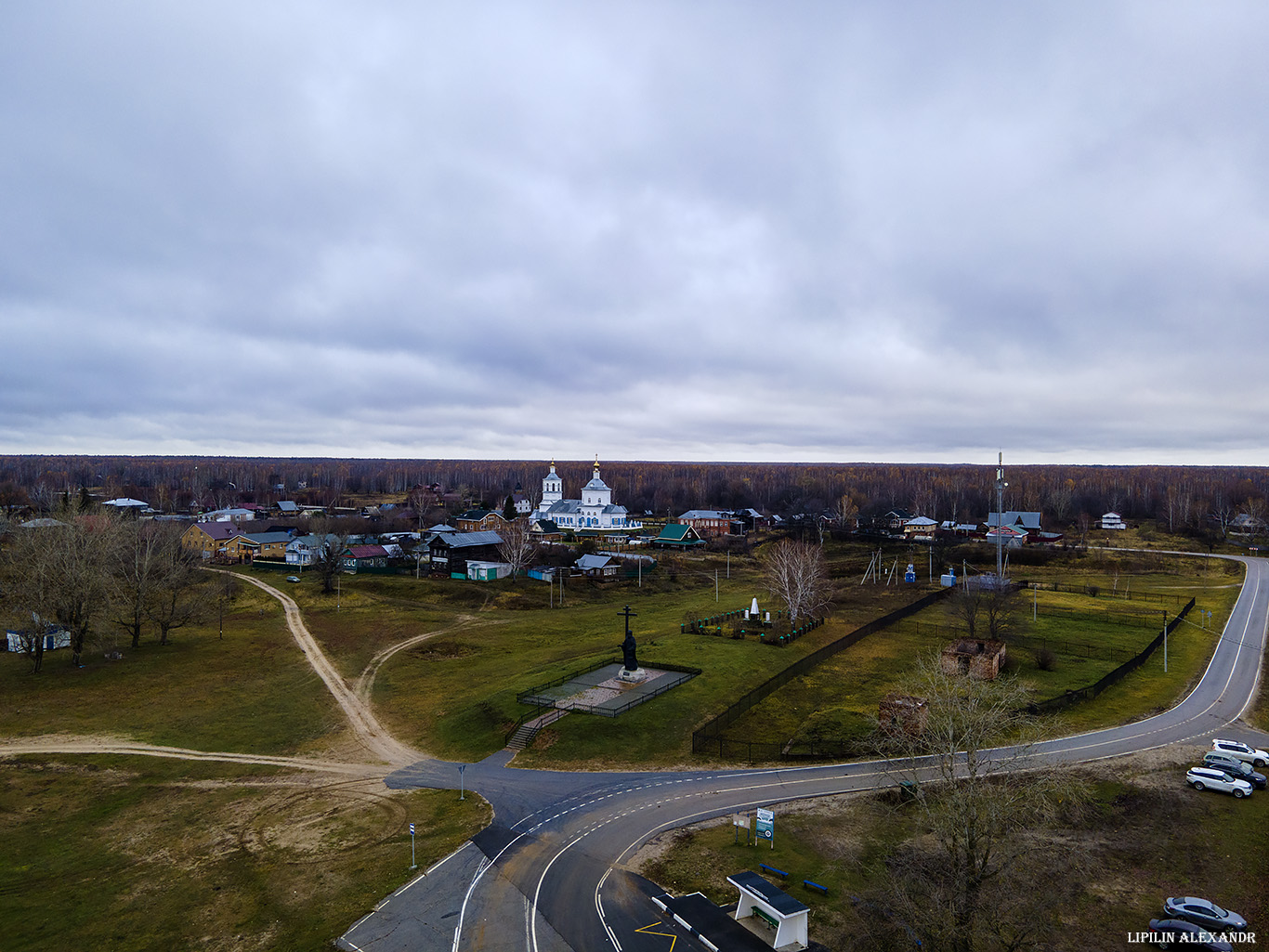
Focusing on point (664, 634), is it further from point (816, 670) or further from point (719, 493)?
point (719, 493)

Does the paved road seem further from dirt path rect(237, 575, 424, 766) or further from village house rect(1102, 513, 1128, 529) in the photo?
village house rect(1102, 513, 1128, 529)

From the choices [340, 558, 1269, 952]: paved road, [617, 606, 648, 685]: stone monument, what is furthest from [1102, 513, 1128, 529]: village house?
[617, 606, 648, 685]: stone monument

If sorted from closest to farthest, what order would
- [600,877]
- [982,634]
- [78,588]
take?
1. [600,877]
2. [78,588]
3. [982,634]

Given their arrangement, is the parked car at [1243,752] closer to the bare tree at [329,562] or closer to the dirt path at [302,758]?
the dirt path at [302,758]

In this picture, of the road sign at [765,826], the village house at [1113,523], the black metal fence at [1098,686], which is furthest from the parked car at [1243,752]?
the village house at [1113,523]

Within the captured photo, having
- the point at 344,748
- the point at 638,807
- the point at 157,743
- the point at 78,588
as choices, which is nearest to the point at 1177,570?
the point at 638,807

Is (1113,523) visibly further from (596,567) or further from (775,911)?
(775,911)
